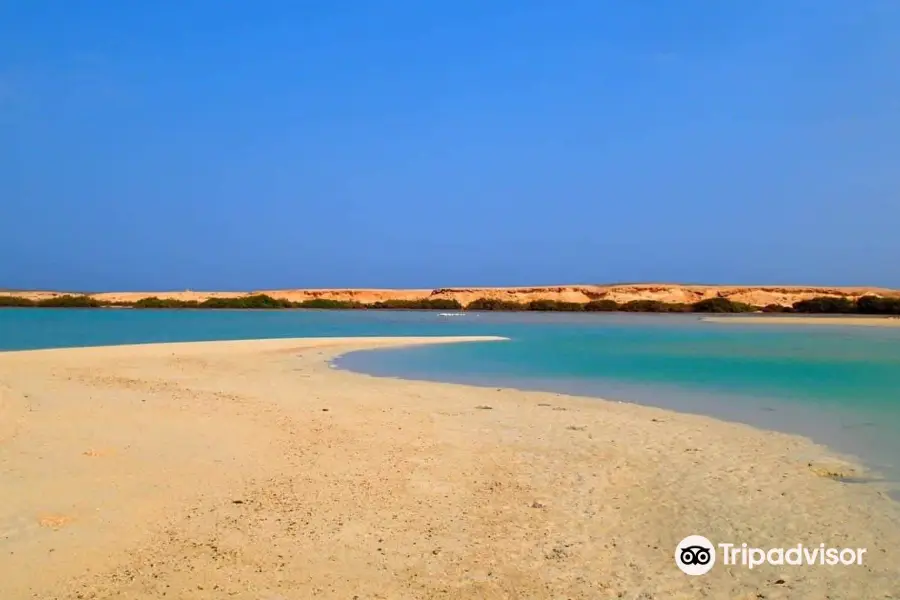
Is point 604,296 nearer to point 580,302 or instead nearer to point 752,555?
point 580,302

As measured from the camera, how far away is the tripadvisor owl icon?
419 cm

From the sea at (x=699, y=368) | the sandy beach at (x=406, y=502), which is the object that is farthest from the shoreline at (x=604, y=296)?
the sandy beach at (x=406, y=502)

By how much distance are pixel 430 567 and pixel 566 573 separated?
0.72 meters

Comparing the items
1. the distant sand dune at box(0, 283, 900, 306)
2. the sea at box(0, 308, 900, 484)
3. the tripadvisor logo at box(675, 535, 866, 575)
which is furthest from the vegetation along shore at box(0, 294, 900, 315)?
the tripadvisor logo at box(675, 535, 866, 575)

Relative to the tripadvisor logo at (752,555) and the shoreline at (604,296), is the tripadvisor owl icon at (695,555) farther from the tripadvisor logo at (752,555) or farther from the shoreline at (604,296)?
the shoreline at (604,296)

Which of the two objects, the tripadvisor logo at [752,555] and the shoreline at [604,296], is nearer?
the tripadvisor logo at [752,555]

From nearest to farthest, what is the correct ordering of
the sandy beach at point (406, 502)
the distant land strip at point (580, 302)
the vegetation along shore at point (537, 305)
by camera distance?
1. the sandy beach at point (406, 502)
2. the vegetation along shore at point (537, 305)
3. the distant land strip at point (580, 302)

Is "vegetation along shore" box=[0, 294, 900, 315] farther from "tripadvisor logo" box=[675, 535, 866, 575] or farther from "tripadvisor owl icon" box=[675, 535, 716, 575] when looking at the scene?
"tripadvisor owl icon" box=[675, 535, 716, 575]

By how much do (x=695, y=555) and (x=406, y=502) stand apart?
6.30ft

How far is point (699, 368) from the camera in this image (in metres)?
14.8

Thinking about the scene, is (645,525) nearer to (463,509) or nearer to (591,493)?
(591,493)

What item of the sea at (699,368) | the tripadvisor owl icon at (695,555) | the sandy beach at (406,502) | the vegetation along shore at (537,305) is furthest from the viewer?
the vegetation along shore at (537,305)

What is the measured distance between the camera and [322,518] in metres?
4.82

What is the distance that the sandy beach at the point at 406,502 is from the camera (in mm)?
3918
